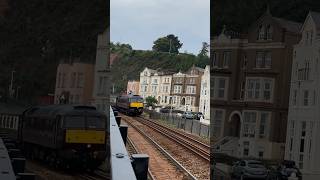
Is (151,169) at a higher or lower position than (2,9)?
lower

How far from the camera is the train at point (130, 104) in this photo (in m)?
2.15

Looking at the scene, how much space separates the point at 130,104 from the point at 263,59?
787 millimetres

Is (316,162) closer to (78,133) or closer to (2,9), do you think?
(78,133)

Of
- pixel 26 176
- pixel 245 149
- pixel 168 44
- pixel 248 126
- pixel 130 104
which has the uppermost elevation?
pixel 168 44

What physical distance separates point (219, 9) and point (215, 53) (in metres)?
0.28

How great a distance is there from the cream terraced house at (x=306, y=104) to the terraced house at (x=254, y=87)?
4 cm

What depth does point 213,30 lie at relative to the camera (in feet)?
7.64

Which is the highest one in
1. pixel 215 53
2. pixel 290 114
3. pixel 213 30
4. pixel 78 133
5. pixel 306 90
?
pixel 213 30

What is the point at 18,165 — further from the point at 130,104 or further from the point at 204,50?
the point at 204,50

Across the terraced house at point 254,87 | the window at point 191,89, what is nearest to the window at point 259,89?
the terraced house at point 254,87

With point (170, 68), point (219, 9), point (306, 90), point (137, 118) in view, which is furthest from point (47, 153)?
point (306, 90)

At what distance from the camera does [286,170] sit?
7.38 feet

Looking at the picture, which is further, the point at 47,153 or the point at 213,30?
the point at 213,30

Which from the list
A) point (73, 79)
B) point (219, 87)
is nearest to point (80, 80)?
point (73, 79)
